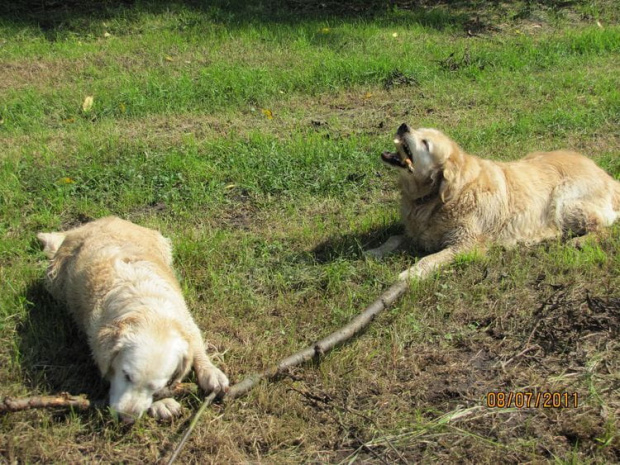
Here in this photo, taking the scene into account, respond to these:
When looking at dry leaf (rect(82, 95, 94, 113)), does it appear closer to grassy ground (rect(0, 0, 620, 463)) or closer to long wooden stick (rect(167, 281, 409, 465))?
grassy ground (rect(0, 0, 620, 463))

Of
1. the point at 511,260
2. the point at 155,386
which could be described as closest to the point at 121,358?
the point at 155,386

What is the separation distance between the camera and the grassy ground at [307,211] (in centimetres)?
379

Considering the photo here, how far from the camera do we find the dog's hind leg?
19.2 ft

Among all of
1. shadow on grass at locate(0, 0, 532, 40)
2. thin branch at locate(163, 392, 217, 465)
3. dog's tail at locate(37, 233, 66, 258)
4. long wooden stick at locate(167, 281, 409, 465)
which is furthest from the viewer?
shadow on grass at locate(0, 0, 532, 40)

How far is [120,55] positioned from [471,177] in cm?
734

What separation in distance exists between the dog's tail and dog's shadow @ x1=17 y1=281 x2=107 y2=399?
1.89 feet

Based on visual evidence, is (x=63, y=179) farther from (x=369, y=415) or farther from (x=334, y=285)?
(x=369, y=415)

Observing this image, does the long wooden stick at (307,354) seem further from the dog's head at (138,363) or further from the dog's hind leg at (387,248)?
the dog's hind leg at (387,248)

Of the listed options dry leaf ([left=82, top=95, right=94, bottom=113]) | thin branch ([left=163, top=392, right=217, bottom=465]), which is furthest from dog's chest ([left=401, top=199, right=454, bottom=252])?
dry leaf ([left=82, top=95, right=94, bottom=113])

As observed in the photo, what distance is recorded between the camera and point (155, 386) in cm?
371

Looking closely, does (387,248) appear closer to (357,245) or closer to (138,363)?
(357,245)

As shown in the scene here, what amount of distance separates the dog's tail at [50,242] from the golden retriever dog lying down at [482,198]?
9.48 ft
